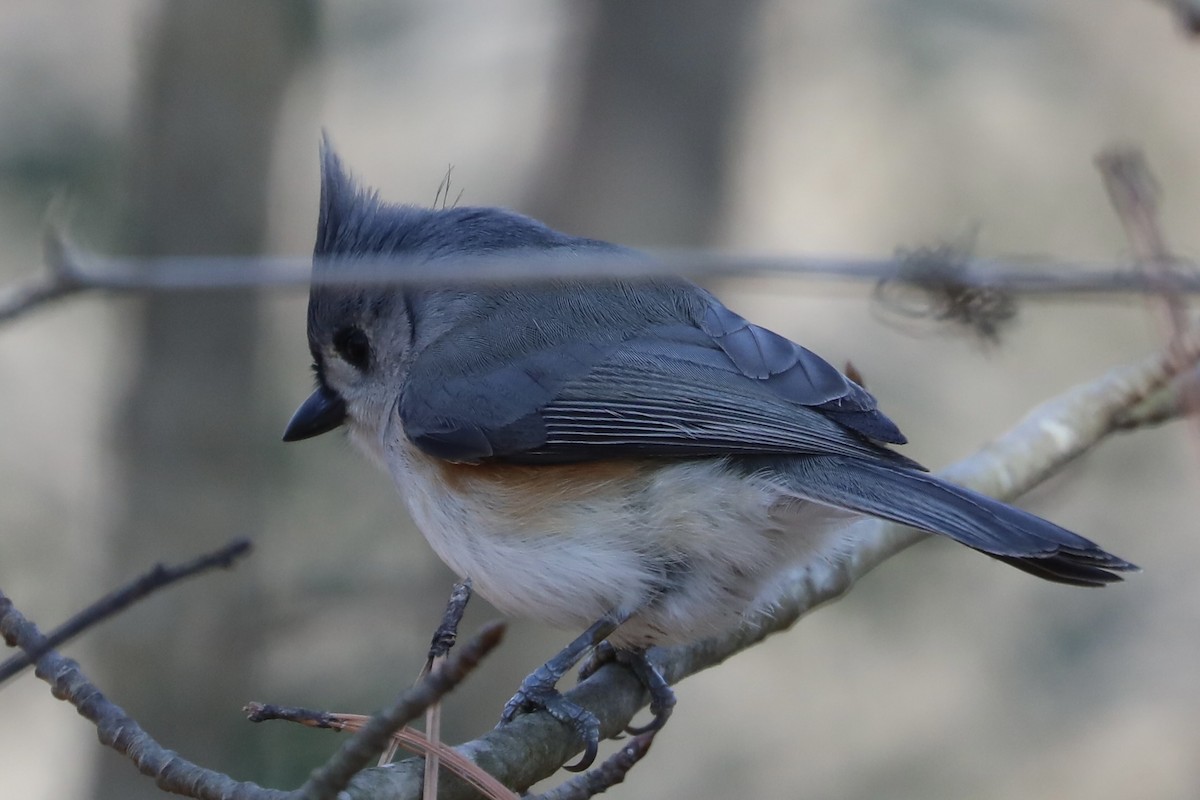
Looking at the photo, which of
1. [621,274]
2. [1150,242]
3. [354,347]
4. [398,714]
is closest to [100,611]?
[398,714]

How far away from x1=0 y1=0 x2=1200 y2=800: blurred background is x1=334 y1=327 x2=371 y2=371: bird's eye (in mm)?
891

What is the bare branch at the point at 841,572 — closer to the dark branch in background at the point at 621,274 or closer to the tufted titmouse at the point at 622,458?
the tufted titmouse at the point at 622,458

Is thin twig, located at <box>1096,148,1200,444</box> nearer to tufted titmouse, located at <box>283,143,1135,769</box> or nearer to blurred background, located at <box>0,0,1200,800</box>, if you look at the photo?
tufted titmouse, located at <box>283,143,1135,769</box>

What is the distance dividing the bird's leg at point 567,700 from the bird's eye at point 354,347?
31.2 inches

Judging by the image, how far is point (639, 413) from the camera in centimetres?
216

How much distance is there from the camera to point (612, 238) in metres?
4.47

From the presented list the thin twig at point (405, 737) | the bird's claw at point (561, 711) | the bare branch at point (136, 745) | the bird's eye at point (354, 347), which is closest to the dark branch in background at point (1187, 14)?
the thin twig at point (405, 737)

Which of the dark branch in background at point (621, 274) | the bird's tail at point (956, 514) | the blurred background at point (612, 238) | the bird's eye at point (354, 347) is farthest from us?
the blurred background at point (612, 238)

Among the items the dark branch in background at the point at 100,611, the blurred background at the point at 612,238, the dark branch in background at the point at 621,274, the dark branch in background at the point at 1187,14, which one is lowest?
the blurred background at the point at 612,238

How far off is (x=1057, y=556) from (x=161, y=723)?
A: 2.60 meters

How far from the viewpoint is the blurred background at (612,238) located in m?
3.58

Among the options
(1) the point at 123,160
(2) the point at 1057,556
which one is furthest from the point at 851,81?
(2) the point at 1057,556

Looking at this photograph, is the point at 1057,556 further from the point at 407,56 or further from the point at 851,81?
the point at 851,81

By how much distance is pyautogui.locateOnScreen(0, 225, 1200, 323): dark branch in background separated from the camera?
806 millimetres
